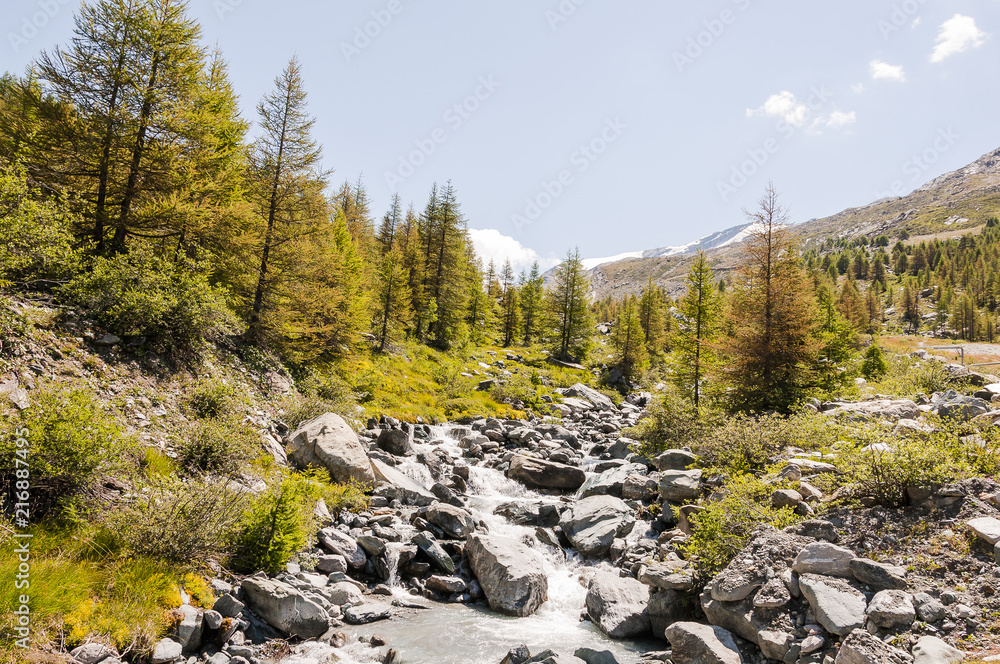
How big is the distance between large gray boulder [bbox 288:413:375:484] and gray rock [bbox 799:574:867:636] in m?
10.3

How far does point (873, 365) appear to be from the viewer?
26.2 meters

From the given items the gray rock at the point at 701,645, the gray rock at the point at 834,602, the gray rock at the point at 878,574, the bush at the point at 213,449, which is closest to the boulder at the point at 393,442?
the bush at the point at 213,449

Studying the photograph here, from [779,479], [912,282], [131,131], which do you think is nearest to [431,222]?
[131,131]

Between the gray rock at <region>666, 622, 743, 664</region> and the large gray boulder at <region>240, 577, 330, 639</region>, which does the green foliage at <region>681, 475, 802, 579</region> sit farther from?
the large gray boulder at <region>240, 577, 330, 639</region>

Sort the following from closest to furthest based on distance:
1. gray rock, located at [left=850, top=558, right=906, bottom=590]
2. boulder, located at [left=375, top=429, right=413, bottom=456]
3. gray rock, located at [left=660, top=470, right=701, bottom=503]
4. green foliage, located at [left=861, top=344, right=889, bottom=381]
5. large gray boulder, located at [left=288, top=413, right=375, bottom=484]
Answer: gray rock, located at [left=850, top=558, right=906, bottom=590] < gray rock, located at [left=660, top=470, right=701, bottom=503] < large gray boulder, located at [left=288, top=413, right=375, bottom=484] < boulder, located at [left=375, top=429, right=413, bottom=456] < green foliage, located at [left=861, top=344, right=889, bottom=381]

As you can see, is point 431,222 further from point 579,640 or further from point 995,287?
point 995,287

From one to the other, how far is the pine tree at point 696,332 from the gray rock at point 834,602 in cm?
1350

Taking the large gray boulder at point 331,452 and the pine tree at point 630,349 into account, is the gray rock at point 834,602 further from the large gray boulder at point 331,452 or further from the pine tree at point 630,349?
the pine tree at point 630,349

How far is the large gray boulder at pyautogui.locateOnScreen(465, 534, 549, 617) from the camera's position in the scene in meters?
9.05

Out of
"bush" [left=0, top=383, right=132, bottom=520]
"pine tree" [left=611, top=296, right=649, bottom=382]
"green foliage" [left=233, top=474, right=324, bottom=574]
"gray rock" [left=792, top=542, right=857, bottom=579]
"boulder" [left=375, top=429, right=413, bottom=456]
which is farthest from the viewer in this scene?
"pine tree" [left=611, top=296, right=649, bottom=382]

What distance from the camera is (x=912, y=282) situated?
114 meters

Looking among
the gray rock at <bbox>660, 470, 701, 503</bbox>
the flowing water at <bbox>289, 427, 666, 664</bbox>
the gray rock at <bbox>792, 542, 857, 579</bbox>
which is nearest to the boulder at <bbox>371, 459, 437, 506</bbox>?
the flowing water at <bbox>289, 427, 666, 664</bbox>

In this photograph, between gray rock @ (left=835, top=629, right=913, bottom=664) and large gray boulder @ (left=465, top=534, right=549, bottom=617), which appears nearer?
gray rock @ (left=835, top=629, right=913, bottom=664)

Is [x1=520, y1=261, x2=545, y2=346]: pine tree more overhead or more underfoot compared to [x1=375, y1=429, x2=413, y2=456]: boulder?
more overhead
